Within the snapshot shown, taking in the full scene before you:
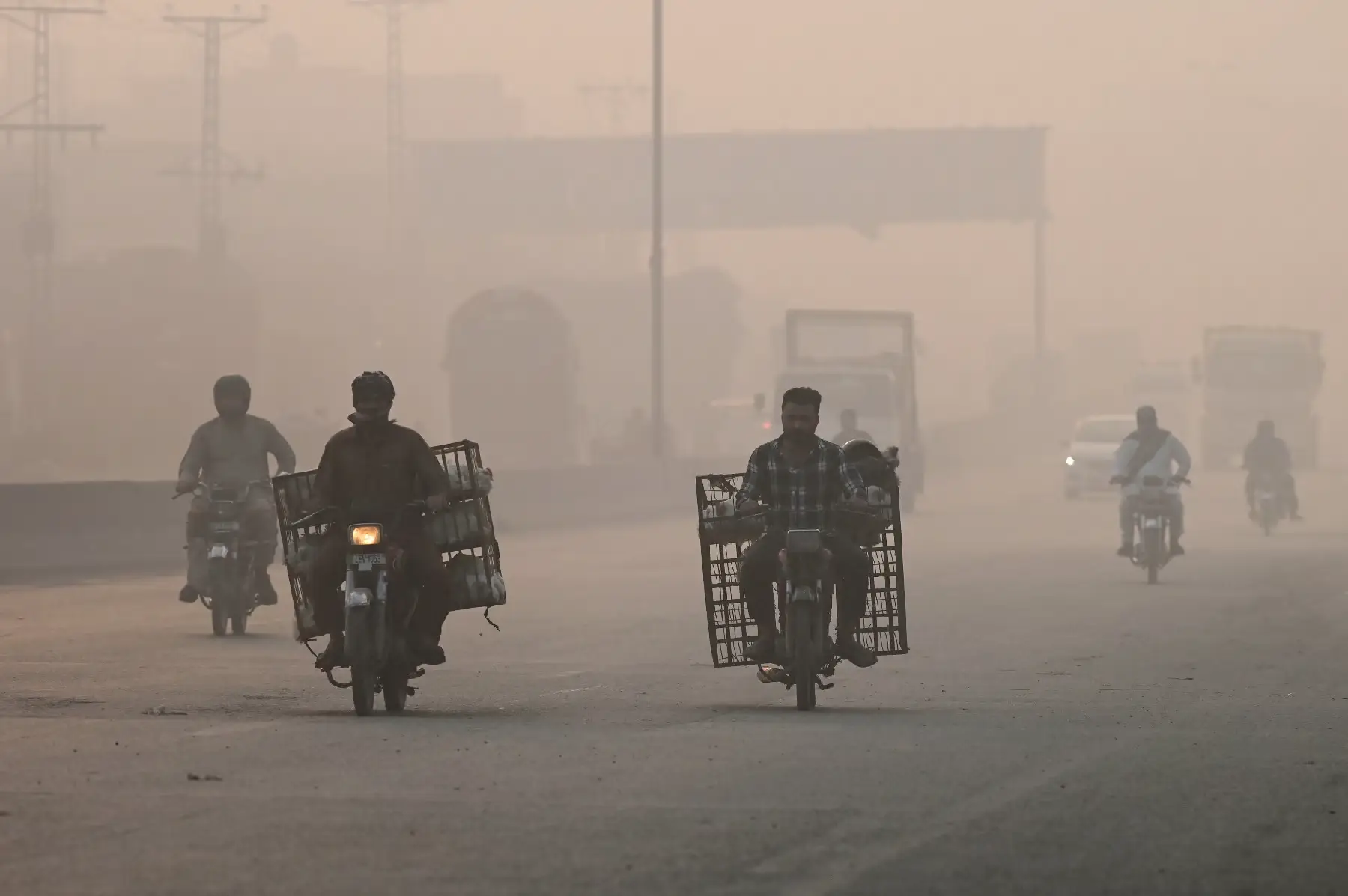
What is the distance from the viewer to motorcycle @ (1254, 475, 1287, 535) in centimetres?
3709

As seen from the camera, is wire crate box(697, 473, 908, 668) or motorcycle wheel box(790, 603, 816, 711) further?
wire crate box(697, 473, 908, 668)

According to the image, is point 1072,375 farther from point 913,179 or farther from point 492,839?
point 492,839

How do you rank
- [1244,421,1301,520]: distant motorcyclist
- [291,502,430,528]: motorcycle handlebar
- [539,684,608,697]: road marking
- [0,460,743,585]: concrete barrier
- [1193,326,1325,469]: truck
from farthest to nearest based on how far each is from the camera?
[1193,326,1325,469]: truck → [1244,421,1301,520]: distant motorcyclist → [0,460,743,585]: concrete barrier → [539,684,608,697]: road marking → [291,502,430,528]: motorcycle handlebar

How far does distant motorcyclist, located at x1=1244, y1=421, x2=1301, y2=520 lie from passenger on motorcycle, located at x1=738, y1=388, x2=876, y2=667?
24993mm

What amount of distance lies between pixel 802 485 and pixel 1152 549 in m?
13.7

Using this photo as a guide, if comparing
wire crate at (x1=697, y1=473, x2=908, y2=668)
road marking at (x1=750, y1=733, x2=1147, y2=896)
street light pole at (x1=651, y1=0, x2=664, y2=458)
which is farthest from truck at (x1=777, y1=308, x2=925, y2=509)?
road marking at (x1=750, y1=733, x2=1147, y2=896)

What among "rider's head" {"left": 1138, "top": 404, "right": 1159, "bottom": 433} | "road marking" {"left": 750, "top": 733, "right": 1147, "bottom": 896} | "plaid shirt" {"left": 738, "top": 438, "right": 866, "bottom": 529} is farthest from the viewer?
"rider's head" {"left": 1138, "top": 404, "right": 1159, "bottom": 433}

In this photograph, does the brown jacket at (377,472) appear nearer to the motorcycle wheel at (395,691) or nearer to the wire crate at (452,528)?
the wire crate at (452,528)

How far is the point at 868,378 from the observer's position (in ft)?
164

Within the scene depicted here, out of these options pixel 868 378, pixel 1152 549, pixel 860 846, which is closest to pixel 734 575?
pixel 860 846

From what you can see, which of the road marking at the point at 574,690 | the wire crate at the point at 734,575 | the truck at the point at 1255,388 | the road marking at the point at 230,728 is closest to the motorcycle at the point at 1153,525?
the road marking at the point at 574,690

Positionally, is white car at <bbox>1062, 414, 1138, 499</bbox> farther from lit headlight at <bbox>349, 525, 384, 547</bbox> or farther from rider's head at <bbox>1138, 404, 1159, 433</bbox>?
lit headlight at <bbox>349, 525, 384, 547</bbox>

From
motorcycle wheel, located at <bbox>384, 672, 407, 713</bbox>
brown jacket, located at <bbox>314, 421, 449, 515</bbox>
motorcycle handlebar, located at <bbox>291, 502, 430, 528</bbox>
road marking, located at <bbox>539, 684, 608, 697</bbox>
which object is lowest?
road marking, located at <bbox>539, 684, 608, 697</bbox>

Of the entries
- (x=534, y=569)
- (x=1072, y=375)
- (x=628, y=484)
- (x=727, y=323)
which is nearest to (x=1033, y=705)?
(x=534, y=569)
